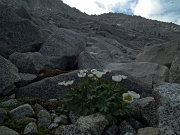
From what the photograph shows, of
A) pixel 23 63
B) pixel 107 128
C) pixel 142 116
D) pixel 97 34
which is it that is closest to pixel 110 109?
pixel 107 128

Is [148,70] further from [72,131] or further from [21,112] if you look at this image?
[72,131]

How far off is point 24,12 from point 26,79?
878 cm

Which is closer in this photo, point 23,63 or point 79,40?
point 23,63

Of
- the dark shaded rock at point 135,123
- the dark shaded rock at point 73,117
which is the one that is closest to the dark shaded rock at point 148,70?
the dark shaded rock at point 135,123

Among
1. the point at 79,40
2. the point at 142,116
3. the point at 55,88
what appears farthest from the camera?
the point at 79,40

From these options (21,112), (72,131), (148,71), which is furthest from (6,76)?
(148,71)

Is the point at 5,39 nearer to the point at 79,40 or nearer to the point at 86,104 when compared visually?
Result: the point at 79,40

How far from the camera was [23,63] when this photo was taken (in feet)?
24.7

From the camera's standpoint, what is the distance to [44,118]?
194 inches

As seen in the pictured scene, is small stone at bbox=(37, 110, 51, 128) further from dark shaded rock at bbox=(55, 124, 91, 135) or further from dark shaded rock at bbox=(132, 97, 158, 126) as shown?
dark shaded rock at bbox=(132, 97, 158, 126)

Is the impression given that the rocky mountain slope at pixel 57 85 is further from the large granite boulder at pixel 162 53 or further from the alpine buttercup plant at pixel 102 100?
the alpine buttercup plant at pixel 102 100

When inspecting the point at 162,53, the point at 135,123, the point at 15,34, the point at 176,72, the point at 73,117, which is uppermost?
the point at 15,34

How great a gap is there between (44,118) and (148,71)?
5.54 m

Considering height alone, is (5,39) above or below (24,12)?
below
